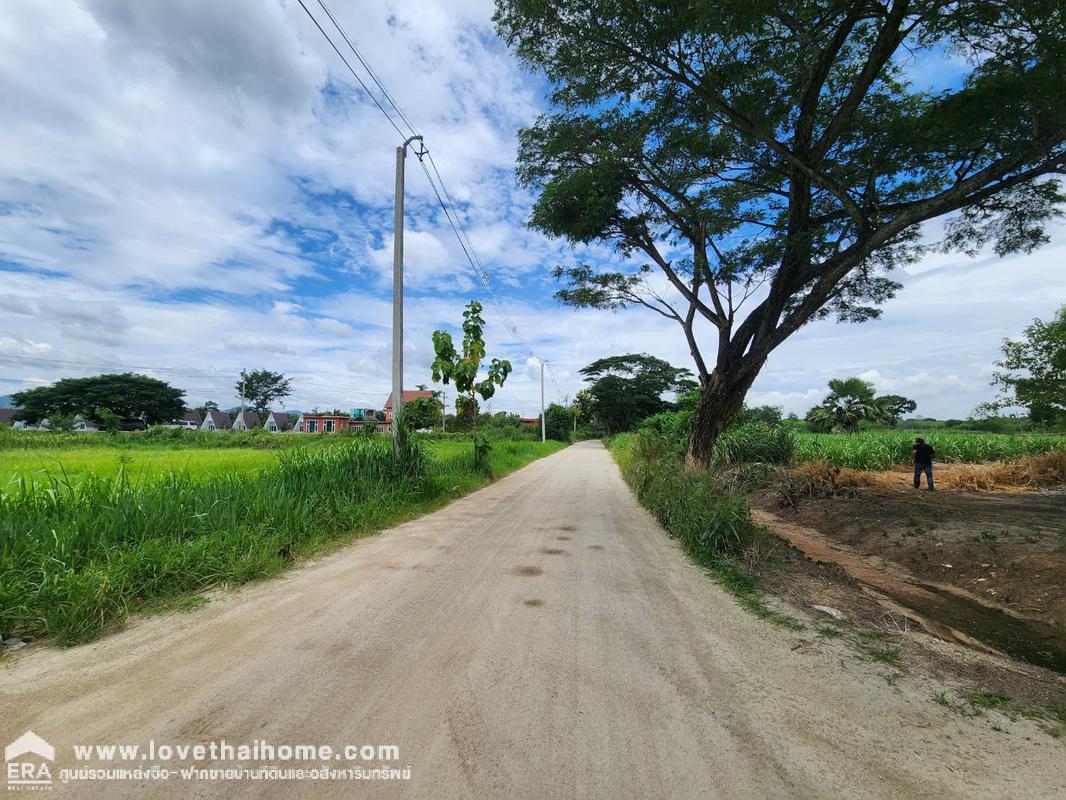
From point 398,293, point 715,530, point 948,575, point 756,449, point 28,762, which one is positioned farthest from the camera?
point 756,449

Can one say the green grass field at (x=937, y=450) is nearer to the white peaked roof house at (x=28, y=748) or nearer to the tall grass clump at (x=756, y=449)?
the tall grass clump at (x=756, y=449)

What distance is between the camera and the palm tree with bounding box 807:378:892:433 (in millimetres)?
30797

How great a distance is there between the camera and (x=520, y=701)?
2.37 metres

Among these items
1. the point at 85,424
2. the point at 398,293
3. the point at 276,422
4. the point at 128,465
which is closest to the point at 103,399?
the point at 85,424

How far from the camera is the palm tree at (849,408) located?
3080 centimetres

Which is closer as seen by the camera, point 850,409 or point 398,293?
point 398,293

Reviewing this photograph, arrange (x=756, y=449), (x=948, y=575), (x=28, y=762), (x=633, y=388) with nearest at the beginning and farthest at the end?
(x=28, y=762)
(x=948, y=575)
(x=756, y=449)
(x=633, y=388)

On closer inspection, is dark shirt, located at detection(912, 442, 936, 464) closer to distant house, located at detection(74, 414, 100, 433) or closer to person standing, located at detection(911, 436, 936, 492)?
person standing, located at detection(911, 436, 936, 492)

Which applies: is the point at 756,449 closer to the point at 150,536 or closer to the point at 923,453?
the point at 923,453

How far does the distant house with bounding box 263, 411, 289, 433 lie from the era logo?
72.8m

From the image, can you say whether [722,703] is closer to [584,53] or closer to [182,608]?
[182,608]

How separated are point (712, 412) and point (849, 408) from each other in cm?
2722

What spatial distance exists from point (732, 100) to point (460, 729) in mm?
8902

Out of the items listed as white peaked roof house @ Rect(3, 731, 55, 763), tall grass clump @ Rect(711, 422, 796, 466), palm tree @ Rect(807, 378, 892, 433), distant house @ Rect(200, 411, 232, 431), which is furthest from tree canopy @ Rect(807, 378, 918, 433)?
distant house @ Rect(200, 411, 232, 431)
